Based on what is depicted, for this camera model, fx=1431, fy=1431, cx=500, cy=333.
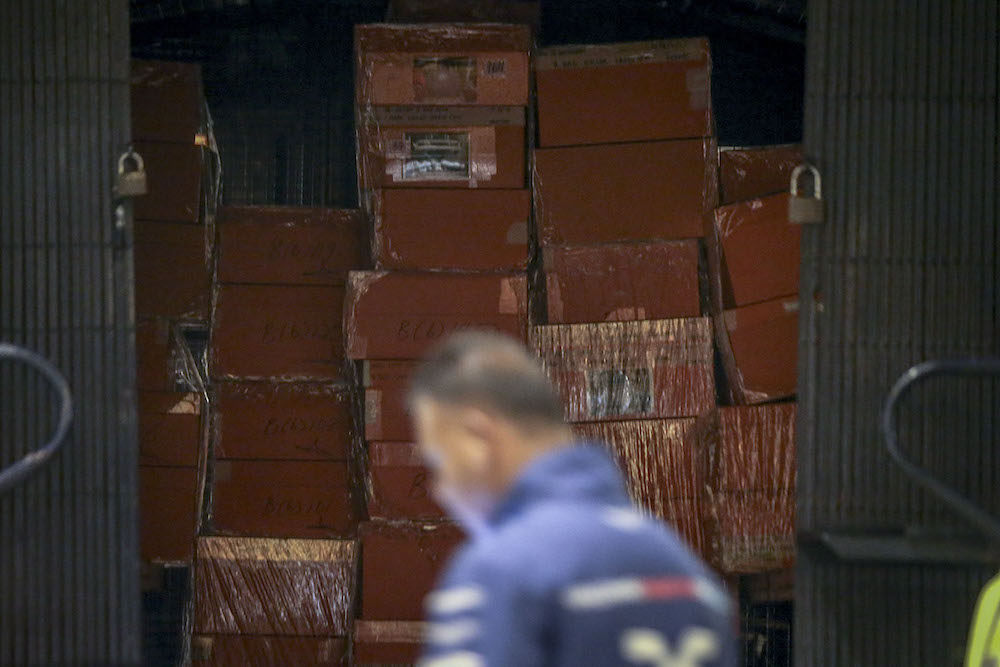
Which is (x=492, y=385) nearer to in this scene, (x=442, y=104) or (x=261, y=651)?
(x=442, y=104)

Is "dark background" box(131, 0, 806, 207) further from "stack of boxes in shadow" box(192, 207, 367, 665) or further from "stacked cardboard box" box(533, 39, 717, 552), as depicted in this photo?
"stacked cardboard box" box(533, 39, 717, 552)

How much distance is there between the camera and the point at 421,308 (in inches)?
249

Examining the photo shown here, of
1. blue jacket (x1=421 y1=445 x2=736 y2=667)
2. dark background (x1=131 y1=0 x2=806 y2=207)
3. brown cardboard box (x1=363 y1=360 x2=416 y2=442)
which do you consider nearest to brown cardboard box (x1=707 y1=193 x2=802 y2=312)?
dark background (x1=131 y1=0 x2=806 y2=207)

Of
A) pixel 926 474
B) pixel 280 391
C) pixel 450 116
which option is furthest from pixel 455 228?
pixel 926 474

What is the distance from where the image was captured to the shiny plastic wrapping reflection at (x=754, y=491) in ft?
20.6

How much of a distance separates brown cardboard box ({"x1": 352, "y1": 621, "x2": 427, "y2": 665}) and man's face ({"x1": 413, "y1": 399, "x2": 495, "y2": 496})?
4.53 meters

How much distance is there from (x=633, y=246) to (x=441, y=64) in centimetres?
117

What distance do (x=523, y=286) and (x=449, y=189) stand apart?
0.55 m

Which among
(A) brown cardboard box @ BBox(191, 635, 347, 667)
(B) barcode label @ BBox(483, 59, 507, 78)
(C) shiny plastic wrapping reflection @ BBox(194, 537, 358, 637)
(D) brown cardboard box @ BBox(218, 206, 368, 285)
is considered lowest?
(A) brown cardboard box @ BBox(191, 635, 347, 667)

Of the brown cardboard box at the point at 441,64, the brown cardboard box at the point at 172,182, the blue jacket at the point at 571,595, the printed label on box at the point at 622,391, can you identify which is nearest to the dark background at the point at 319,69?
the brown cardboard box at the point at 172,182

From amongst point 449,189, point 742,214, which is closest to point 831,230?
point 742,214

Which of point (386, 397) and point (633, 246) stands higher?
point (633, 246)

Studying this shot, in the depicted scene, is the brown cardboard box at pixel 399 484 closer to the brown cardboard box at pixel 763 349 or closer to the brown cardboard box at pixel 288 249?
the brown cardboard box at pixel 288 249

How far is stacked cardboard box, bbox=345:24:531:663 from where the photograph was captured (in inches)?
248
